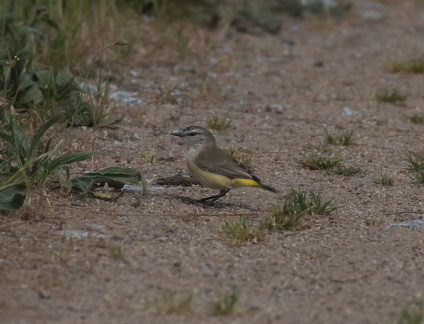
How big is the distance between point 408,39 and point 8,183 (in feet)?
30.8

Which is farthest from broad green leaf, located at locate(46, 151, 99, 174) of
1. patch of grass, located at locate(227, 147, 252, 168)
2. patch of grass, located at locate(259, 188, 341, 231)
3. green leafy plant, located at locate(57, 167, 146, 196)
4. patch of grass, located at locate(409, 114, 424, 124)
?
patch of grass, located at locate(409, 114, 424, 124)

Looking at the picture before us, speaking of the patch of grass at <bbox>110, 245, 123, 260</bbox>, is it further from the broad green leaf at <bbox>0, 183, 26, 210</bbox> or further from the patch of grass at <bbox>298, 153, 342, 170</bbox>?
the patch of grass at <bbox>298, 153, 342, 170</bbox>

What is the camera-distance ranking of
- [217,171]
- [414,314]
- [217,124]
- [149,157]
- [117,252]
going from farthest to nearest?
1. [217,124]
2. [149,157]
3. [217,171]
4. [117,252]
5. [414,314]

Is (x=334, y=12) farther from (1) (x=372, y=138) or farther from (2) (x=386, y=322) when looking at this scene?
(2) (x=386, y=322)

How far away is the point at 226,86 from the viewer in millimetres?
9836

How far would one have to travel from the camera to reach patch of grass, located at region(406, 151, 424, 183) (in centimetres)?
698

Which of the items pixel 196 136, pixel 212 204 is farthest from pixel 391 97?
pixel 212 204

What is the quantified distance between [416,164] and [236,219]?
7.91 feet

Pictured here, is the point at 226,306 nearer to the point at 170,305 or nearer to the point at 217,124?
the point at 170,305

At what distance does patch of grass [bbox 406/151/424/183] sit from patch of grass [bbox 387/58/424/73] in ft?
11.7

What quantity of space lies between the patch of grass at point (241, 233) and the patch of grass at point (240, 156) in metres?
1.95

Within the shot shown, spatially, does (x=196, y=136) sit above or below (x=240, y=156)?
above

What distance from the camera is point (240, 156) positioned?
769 centimetres

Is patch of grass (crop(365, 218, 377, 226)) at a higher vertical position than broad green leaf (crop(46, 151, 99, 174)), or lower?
lower
